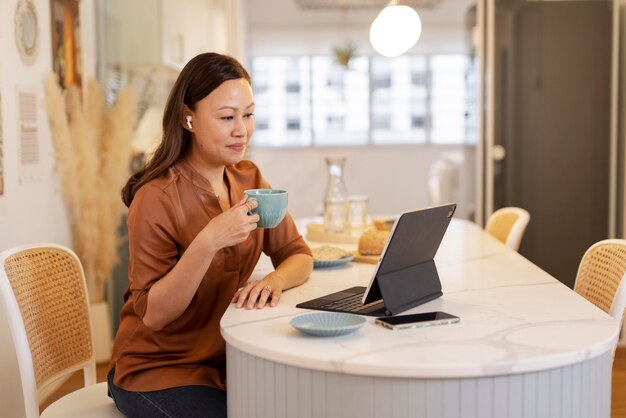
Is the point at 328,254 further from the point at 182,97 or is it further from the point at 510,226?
the point at 510,226

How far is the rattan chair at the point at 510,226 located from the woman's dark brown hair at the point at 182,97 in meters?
1.51

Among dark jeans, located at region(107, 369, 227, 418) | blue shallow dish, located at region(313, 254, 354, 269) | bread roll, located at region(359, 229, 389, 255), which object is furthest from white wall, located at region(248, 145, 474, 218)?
Result: dark jeans, located at region(107, 369, 227, 418)

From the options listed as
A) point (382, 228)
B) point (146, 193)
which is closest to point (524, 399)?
point (146, 193)

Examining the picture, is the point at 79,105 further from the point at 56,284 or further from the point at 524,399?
the point at 524,399

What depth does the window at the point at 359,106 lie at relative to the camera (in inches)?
352

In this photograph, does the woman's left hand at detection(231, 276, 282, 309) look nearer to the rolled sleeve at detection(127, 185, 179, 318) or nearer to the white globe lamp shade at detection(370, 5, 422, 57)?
the rolled sleeve at detection(127, 185, 179, 318)

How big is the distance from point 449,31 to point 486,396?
25.8 ft

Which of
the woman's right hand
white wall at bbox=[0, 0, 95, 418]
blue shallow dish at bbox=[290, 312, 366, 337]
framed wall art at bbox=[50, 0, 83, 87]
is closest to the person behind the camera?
blue shallow dish at bbox=[290, 312, 366, 337]

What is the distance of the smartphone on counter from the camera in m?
1.51

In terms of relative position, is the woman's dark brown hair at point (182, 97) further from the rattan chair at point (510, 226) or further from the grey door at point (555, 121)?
the grey door at point (555, 121)

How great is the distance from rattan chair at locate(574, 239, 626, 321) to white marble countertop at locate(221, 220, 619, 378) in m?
0.21

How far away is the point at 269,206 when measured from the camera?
165cm

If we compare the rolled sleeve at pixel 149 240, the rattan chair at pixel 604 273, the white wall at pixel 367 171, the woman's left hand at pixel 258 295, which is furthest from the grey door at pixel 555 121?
the white wall at pixel 367 171

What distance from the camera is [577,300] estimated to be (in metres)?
1.74
